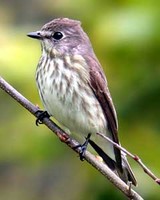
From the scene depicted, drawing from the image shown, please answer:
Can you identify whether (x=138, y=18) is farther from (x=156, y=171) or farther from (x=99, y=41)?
(x=156, y=171)

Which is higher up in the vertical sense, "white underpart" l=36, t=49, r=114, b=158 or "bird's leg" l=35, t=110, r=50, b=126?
"white underpart" l=36, t=49, r=114, b=158

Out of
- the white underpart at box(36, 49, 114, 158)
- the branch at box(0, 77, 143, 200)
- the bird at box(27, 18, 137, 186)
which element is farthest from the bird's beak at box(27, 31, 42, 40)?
the branch at box(0, 77, 143, 200)

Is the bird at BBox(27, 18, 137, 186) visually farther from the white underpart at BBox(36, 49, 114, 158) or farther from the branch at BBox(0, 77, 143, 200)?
the branch at BBox(0, 77, 143, 200)

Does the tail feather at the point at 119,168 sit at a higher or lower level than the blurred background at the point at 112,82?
lower

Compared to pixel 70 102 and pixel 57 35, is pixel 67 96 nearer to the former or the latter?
pixel 70 102

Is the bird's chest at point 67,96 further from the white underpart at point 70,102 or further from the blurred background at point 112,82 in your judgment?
the blurred background at point 112,82

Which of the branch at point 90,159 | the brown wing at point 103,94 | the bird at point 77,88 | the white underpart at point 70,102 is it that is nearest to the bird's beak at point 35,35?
the bird at point 77,88

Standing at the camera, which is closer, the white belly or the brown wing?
the white belly
